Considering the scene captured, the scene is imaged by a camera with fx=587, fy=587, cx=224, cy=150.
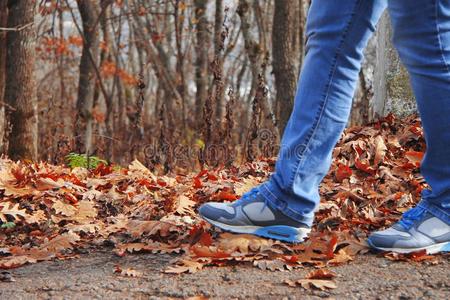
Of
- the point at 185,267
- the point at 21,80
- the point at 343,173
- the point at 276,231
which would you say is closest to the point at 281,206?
the point at 276,231

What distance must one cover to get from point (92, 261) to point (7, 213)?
98 cm

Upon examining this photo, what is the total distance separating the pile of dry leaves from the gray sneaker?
6cm

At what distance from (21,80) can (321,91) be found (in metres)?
6.18

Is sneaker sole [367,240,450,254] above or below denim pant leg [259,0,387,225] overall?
below

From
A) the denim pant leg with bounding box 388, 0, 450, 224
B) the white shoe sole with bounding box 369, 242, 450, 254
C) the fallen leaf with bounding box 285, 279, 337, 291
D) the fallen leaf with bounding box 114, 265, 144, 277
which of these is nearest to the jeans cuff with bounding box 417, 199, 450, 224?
the denim pant leg with bounding box 388, 0, 450, 224

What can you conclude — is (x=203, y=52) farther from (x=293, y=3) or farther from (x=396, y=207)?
(x=396, y=207)

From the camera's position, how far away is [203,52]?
14836mm

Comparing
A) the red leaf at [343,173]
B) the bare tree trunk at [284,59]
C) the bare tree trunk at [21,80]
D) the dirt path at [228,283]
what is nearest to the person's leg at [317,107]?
the dirt path at [228,283]

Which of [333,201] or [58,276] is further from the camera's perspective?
[333,201]

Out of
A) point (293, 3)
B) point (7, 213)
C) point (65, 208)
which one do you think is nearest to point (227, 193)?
point (65, 208)

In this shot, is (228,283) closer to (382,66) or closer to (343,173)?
(343,173)

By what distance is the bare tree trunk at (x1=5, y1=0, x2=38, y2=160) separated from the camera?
757 cm

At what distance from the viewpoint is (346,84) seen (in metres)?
2.41

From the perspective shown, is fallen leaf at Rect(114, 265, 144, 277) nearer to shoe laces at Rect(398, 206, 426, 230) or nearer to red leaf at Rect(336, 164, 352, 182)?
shoe laces at Rect(398, 206, 426, 230)
